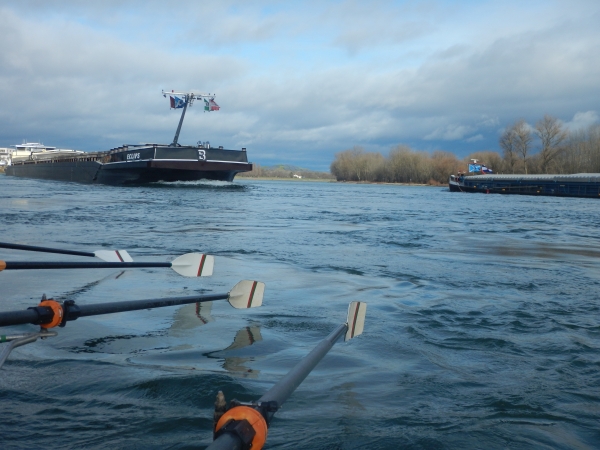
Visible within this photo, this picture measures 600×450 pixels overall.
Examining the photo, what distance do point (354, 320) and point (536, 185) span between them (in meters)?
61.3

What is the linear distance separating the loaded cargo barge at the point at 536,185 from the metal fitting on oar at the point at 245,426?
5823cm

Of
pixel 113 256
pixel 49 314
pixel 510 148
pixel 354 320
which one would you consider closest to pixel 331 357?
pixel 354 320

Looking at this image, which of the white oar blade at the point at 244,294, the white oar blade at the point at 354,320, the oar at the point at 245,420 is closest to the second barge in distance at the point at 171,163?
the white oar blade at the point at 244,294

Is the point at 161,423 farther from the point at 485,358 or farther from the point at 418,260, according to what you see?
the point at 418,260

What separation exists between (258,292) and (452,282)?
3906 millimetres

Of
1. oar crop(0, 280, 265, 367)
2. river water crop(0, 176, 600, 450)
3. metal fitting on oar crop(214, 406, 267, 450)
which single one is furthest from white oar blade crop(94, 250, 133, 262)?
metal fitting on oar crop(214, 406, 267, 450)

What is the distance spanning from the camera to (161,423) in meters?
3.58

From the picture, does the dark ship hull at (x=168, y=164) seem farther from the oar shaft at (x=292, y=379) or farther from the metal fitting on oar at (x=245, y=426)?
the metal fitting on oar at (x=245, y=426)

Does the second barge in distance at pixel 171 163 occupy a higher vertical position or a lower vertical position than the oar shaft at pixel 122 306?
higher

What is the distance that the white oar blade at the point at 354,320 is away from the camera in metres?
4.80

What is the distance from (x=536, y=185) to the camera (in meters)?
60.8

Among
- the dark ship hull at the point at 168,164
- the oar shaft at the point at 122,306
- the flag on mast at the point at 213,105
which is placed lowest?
the oar shaft at the point at 122,306

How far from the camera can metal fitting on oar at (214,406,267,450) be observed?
80.7 inches

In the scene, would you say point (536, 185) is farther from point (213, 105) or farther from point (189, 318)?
point (189, 318)
